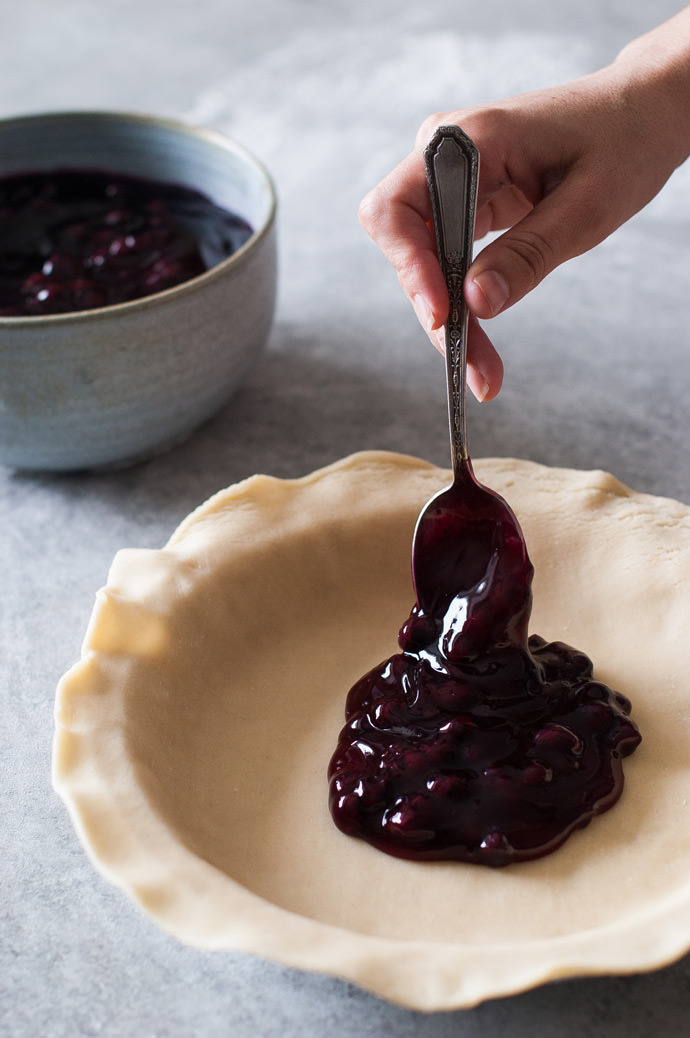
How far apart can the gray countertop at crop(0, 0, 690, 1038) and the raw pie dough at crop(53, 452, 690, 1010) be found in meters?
0.09

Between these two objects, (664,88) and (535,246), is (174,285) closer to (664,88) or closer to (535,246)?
(535,246)

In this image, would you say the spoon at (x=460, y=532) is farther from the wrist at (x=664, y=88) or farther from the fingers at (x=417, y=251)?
the wrist at (x=664, y=88)

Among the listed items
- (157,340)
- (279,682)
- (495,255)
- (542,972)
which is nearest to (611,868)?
(542,972)

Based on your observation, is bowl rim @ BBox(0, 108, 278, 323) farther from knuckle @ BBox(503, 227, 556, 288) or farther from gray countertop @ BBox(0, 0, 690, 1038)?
knuckle @ BBox(503, 227, 556, 288)

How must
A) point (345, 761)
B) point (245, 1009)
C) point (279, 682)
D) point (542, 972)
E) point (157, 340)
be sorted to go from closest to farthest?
point (542, 972)
point (245, 1009)
point (345, 761)
point (279, 682)
point (157, 340)

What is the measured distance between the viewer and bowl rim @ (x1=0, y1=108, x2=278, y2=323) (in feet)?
4.54

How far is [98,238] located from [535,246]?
31.6 inches

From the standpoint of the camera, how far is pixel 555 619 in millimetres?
1294

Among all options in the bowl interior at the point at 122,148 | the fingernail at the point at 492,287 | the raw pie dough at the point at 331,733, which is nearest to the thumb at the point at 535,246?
the fingernail at the point at 492,287

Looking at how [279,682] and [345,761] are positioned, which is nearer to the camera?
[345,761]

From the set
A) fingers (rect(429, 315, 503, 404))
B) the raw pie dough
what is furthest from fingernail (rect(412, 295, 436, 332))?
the raw pie dough

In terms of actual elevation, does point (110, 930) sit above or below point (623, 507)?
below

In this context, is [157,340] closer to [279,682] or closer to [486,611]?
[279,682]

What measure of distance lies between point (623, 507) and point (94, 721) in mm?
717
